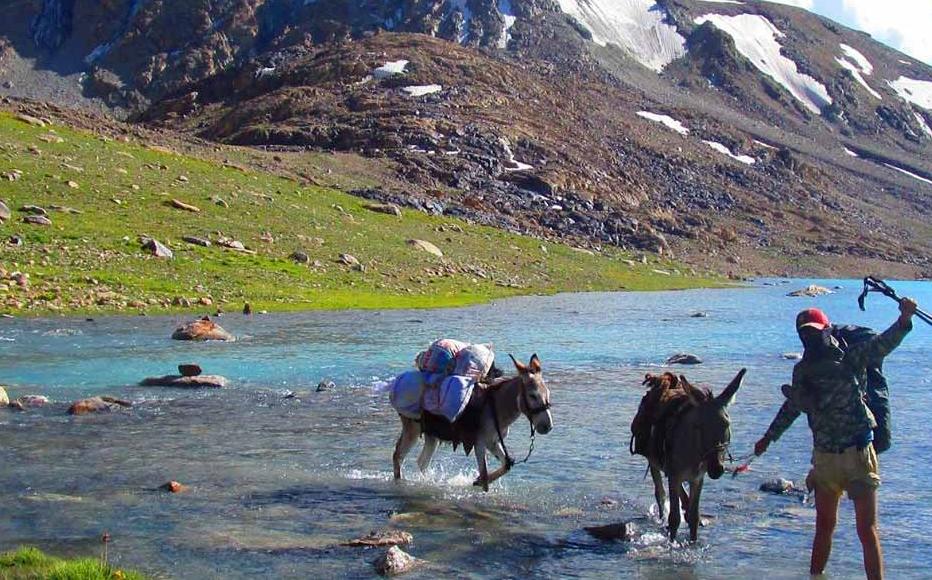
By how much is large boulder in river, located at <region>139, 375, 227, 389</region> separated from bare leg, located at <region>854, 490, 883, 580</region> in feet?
53.6

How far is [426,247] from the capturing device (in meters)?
62.9

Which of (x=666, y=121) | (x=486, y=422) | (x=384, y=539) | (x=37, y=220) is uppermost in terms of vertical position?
(x=666, y=121)

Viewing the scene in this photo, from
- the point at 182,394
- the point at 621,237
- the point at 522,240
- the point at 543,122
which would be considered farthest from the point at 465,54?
the point at 182,394

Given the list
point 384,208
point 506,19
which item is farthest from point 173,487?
point 506,19

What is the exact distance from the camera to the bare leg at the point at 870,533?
10.1m

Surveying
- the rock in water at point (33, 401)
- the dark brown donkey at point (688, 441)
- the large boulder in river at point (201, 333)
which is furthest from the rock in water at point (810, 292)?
the dark brown donkey at point (688, 441)

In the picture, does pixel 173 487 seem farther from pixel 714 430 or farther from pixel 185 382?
pixel 185 382

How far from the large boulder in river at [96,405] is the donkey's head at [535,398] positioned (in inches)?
384

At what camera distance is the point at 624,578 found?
1097 centimetres

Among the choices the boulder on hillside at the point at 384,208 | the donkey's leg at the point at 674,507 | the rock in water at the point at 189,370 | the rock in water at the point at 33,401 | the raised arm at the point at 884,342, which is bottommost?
the rock in water at the point at 33,401

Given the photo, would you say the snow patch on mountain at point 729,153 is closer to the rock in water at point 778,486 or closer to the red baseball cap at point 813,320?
the rock in water at point 778,486

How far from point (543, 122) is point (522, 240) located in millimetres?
59940

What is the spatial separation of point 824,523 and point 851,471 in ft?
2.37

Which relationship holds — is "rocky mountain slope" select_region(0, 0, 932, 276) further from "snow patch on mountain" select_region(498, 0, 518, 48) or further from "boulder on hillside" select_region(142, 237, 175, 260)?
"boulder on hillside" select_region(142, 237, 175, 260)
